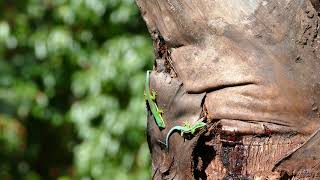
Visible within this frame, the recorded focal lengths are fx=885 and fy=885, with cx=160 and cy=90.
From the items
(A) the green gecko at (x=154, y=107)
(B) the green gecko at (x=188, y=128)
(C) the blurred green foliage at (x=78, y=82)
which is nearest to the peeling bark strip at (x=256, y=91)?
(B) the green gecko at (x=188, y=128)

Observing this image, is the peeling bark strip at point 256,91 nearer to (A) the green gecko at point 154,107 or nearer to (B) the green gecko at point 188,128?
(B) the green gecko at point 188,128

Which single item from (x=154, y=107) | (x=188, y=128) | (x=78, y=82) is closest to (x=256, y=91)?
(x=188, y=128)

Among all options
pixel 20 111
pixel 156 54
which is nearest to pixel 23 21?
pixel 20 111

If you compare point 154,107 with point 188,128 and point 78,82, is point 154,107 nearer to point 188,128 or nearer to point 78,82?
point 188,128

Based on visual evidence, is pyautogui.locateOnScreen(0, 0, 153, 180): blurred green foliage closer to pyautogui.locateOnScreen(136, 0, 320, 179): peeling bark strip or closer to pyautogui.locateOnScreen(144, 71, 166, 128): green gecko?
pyautogui.locateOnScreen(144, 71, 166, 128): green gecko

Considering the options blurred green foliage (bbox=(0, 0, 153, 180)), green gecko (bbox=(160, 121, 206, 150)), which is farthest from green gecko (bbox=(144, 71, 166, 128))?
blurred green foliage (bbox=(0, 0, 153, 180))
